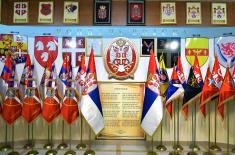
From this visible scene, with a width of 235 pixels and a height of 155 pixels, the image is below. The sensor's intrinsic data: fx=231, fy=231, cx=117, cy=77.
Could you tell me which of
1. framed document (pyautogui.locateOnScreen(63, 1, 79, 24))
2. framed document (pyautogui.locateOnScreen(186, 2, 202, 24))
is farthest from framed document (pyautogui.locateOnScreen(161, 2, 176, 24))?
framed document (pyautogui.locateOnScreen(63, 1, 79, 24))

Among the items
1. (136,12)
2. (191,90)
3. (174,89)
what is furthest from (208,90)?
(136,12)

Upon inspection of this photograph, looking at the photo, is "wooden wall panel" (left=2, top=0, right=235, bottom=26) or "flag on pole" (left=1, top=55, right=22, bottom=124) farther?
"wooden wall panel" (left=2, top=0, right=235, bottom=26)

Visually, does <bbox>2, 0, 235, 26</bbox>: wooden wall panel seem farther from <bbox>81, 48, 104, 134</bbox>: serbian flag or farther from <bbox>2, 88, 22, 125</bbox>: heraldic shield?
<bbox>2, 88, 22, 125</bbox>: heraldic shield

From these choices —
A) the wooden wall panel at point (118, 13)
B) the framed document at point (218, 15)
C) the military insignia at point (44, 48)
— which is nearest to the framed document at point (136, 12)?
the wooden wall panel at point (118, 13)

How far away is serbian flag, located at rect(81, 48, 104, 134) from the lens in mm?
2797

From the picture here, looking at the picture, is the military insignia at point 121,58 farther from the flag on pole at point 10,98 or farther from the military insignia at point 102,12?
the flag on pole at point 10,98

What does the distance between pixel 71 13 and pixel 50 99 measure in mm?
1232

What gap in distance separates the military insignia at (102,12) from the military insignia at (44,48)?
0.66m

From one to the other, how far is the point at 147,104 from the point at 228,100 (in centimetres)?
99

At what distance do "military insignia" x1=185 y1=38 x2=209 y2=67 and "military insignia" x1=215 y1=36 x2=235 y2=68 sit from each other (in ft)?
0.47

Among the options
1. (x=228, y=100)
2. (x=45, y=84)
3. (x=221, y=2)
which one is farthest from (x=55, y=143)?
(x=221, y=2)

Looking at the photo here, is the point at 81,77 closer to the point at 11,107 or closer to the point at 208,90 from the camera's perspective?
the point at 11,107

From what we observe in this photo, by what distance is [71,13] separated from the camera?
321cm

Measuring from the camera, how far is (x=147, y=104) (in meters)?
2.85
